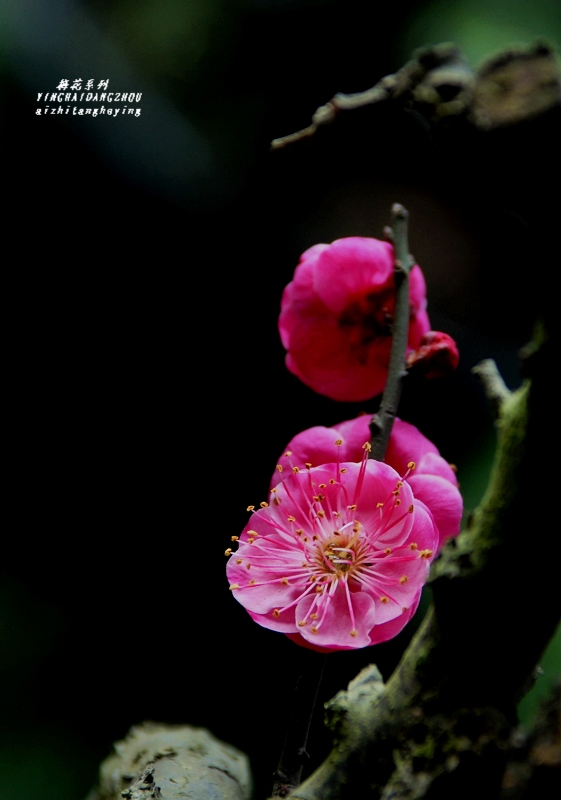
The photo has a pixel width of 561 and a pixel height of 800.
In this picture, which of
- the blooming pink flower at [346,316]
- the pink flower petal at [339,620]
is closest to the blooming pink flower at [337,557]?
the pink flower petal at [339,620]

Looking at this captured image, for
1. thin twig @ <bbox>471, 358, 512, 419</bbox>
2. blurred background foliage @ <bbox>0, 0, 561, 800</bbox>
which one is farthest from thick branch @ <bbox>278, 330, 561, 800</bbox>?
blurred background foliage @ <bbox>0, 0, 561, 800</bbox>

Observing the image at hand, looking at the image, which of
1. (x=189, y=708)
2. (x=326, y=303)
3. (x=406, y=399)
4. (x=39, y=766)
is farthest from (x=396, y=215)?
(x=39, y=766)

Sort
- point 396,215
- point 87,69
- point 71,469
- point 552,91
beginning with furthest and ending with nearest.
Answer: point 71,469
point 87,69
point 396,215
point 552,91

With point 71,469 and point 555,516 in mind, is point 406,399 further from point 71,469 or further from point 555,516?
point 555,516

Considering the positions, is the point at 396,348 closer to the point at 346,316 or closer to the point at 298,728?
the point at 346,316

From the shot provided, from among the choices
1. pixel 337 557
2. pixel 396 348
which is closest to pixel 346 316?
pixel 396 348

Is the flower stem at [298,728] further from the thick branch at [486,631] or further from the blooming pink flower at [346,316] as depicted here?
the blooming pink flower at [346,316]

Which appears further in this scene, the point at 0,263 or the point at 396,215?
the point at 0,263

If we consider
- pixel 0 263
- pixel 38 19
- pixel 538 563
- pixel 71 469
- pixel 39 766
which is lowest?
pixel 39 766

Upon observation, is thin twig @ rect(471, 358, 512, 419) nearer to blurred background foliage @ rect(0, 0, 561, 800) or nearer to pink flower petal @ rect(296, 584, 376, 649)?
pink flower petal @ rect(296, 584, 376, 649)
